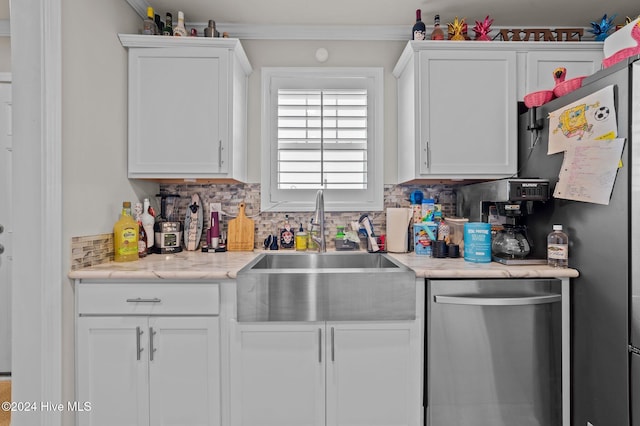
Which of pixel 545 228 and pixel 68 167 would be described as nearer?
pixel 68 167

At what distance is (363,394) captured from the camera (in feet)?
5.03

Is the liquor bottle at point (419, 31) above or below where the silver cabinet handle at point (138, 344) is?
above

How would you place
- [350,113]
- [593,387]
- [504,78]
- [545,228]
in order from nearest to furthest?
[593,387], [545,228], [504,78], [350,113]

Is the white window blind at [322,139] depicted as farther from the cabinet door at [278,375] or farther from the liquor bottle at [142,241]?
the cabinet door at [278,375]

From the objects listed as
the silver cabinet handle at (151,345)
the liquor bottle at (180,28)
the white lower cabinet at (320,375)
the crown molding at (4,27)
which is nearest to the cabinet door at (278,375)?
the white lower cabinet at (320,375)

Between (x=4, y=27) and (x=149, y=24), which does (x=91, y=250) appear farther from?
(x=4, y=27)

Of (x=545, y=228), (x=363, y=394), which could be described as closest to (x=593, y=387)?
(x=545, y=228)

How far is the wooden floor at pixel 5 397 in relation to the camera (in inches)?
74.9

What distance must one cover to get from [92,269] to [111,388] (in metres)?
0.54

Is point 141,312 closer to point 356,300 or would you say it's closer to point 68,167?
point 68,167

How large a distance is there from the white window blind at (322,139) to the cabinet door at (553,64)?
3.32 ft

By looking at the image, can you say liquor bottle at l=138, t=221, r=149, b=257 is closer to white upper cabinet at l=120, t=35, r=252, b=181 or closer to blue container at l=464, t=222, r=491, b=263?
white upper cabinet at l=120, t=35, r=252, b=181

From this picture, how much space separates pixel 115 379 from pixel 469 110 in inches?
90.6

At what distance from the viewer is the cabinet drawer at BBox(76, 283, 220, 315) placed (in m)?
1.53
